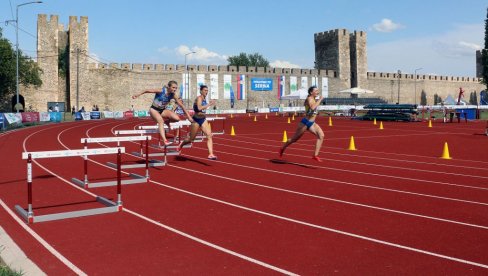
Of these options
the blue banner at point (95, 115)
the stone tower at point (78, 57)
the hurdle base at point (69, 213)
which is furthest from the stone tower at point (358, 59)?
the hurdle base at point (69, 213)

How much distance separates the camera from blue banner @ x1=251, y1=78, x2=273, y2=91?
64562 millimetres

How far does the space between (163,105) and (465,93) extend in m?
88.2

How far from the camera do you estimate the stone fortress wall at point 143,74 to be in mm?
53125

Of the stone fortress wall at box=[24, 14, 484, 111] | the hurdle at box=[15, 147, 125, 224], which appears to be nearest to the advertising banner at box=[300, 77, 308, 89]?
the stone fortress wall at box=[24, 14, 484, 111]

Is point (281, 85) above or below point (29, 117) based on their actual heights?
above

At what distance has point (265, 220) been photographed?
6.42 metres

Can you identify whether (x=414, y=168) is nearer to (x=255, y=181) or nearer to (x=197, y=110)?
(x=255, y=181)

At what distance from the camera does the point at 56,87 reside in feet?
175

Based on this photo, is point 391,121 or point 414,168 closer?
point 414,168

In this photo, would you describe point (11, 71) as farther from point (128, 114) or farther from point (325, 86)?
point (325, 86)

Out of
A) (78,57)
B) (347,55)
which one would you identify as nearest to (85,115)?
(78,57)

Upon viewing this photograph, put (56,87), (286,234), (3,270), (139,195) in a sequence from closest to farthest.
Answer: (3,270) → (286,234) → (139,195) → (56,87)

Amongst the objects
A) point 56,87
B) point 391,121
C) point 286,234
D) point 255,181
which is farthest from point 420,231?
point 56,87

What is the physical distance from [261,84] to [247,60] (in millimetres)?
47690
